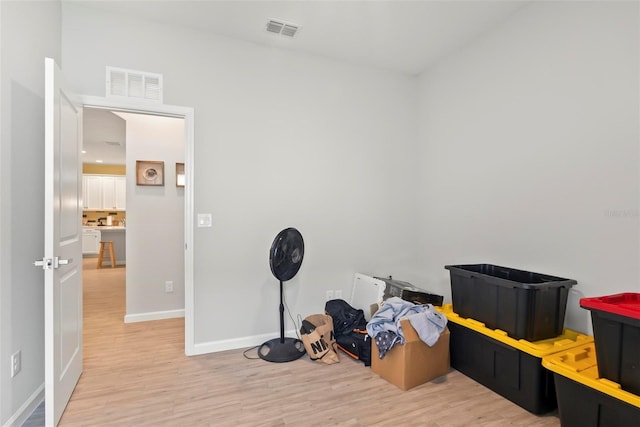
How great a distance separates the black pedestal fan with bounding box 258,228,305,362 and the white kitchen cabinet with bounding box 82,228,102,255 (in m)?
7.63

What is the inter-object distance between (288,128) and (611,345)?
104 inches

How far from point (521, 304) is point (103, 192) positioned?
31.5 ft

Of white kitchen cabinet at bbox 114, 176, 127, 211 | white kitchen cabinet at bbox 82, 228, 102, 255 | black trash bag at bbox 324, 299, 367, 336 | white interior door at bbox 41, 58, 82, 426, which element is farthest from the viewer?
white kitchen cabinet at bbox 114, 176, 127, 211

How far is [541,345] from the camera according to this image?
194 cm

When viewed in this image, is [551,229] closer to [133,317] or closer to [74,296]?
[74,296]

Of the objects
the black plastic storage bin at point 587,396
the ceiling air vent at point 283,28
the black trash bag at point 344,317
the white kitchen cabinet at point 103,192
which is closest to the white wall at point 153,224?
the ceiling air vent at point 283,28

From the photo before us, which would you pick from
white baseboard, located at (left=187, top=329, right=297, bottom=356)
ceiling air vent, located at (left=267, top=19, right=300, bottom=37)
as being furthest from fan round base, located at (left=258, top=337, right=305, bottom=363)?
ceiling air vent, located at (left=267, top=19, right=300, bottom=37)

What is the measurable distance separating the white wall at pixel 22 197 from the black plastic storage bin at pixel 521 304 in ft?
9.28

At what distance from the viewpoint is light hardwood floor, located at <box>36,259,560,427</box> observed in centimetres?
189

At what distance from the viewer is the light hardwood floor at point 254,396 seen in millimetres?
1895

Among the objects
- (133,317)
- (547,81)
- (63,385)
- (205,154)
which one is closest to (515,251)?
(547,81)

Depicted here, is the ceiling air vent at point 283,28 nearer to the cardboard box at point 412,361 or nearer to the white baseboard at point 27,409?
the cardboard box at point 412,361

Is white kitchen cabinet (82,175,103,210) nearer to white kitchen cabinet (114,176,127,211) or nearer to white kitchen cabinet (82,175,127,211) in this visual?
white kitchen cabinet (82,175,127,211)

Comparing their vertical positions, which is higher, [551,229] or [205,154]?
[205,154]
